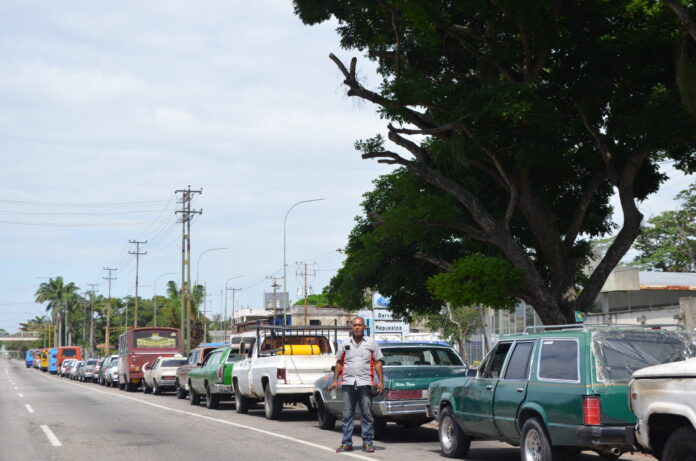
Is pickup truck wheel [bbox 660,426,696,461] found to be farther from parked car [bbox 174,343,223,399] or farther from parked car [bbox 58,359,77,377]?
parked car [bbox 58,359,77,377]

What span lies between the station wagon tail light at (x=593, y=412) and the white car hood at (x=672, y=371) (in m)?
1.10

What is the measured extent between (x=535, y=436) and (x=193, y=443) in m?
6.46

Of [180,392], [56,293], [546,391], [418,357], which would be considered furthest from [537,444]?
[56,293]

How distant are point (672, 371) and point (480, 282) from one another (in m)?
14.4

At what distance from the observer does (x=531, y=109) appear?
20.2m

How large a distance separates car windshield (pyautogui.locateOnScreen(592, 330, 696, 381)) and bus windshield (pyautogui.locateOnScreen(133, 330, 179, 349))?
3543 cm

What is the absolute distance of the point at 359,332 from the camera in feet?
41.3

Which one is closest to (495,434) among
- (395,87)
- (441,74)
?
(395,87)

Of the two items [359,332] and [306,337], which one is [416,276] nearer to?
[306,337]

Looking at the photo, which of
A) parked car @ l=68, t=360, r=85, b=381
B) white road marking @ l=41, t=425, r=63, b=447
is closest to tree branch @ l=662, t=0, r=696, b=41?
white road marking @ l=41, t=425, r=63, b=447

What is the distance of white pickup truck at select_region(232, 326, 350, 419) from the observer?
19.0 m

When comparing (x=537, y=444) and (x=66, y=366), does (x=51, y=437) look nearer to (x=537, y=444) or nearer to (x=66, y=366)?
(x=537, y=444)

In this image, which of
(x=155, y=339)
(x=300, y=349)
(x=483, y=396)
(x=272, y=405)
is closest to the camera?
(x=483, y=396)

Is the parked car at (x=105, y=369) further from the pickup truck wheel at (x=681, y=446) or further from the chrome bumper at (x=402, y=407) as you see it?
the pickup truck wheel at (x=681, y=446)
